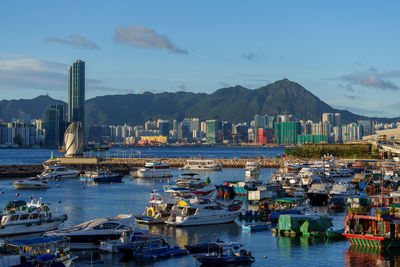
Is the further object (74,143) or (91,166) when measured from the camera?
(74,143)

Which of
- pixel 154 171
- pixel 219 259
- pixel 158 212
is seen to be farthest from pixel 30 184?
pixel 219 259

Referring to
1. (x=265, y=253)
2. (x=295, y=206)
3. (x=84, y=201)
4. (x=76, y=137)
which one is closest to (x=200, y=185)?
(x=84, y=201)

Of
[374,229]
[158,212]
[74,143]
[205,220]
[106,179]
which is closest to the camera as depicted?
[374,229]

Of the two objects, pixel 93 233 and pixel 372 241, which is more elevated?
pixel 93 233

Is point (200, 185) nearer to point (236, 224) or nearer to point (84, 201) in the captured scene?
point (84, 201)

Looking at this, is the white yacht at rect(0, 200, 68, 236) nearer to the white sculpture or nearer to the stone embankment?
the stone embankment

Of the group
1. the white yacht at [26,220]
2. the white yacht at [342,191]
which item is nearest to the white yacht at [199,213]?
the white yacht at [26,220]

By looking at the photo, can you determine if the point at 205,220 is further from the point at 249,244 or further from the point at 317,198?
the point at 317,198
